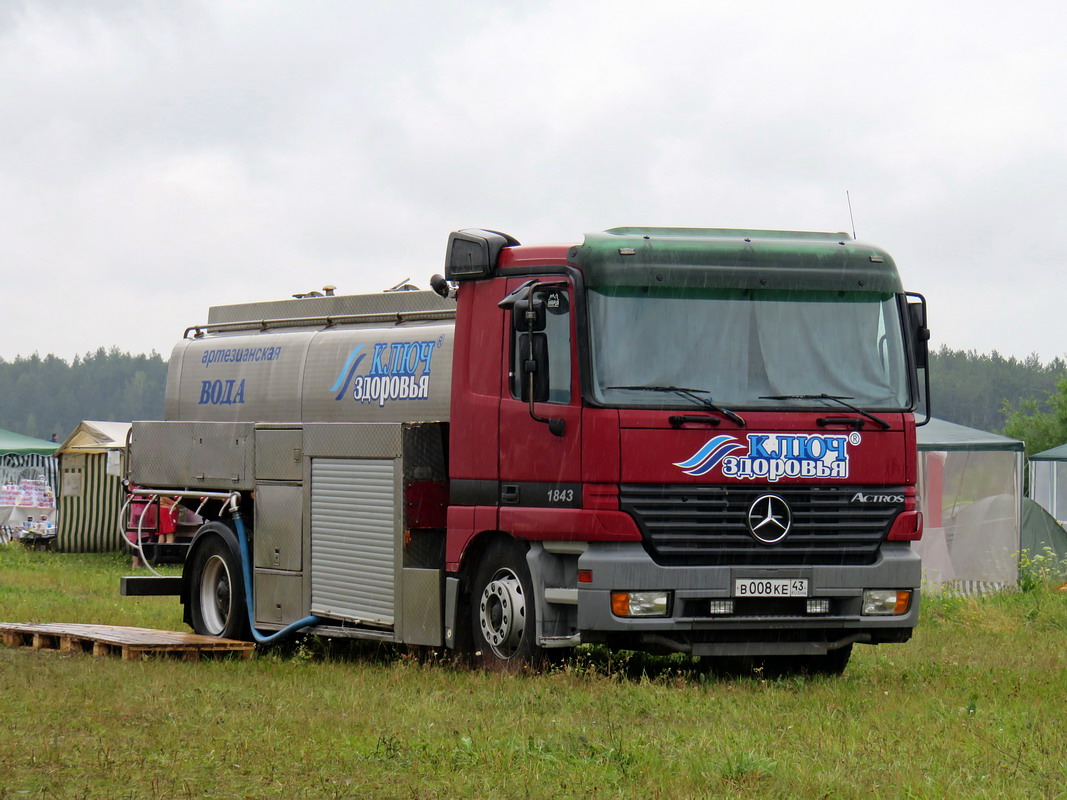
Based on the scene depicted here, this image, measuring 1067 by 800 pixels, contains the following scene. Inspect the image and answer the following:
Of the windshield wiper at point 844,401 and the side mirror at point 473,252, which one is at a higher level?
the side mirror at point 473,252

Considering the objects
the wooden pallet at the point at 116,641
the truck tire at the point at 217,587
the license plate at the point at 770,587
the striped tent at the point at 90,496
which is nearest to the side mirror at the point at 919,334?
the license plate at the point at 770,587

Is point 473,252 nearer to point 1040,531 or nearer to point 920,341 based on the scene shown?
point 920,341

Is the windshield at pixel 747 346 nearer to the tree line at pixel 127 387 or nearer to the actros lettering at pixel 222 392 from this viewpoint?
the actros lettering at pixel 222 392

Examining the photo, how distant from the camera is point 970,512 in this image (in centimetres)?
2130

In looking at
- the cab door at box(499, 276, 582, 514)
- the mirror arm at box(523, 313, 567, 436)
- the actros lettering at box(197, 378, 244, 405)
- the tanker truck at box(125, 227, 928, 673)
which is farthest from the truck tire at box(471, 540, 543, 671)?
the actros lettering at box(197, 378, 244, 405)

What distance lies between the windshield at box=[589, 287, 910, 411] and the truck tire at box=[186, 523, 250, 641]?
17.1 ft

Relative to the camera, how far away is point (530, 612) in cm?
1086

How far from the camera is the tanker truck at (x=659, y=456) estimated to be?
10.3 m

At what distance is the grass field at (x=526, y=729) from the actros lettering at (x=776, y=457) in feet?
4.62

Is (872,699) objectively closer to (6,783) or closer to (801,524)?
(801,524)

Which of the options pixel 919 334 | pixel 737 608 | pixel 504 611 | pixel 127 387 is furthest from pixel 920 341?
pixel 127 387

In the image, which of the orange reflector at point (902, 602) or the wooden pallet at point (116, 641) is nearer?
the orange reflector at point (902, 602)

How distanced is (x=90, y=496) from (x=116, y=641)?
2171 cm

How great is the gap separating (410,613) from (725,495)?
2820 mm
